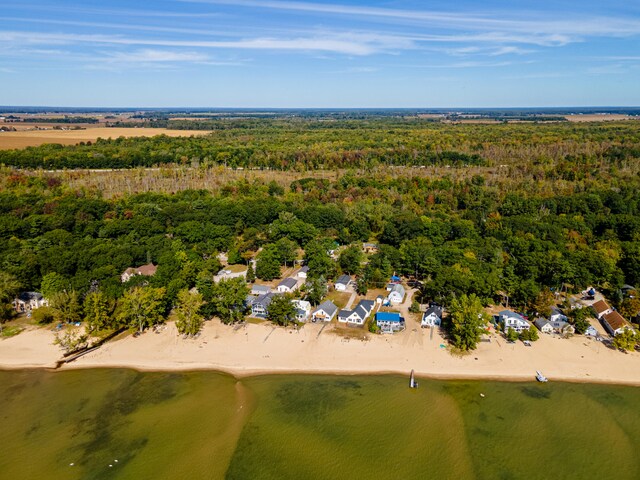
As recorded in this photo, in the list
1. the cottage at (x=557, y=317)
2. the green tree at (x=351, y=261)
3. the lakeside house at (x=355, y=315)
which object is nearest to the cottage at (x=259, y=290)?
the lakeside house at (x=355, y=315)

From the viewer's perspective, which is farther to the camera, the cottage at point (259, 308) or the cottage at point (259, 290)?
the cottage at point (259, 290)

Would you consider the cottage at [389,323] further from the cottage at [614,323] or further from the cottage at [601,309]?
the cottage at [601,309]

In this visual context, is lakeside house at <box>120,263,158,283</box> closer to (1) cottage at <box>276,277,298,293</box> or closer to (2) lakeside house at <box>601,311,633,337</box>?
(1) cottage at <box>276,277,298,293</box>

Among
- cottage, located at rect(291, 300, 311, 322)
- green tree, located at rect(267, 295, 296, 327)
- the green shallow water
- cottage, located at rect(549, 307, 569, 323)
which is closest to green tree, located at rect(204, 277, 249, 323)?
green tree, located at rect(267, 295, 296, 327)

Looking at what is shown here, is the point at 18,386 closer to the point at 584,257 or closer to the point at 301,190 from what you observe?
the point at 584,257

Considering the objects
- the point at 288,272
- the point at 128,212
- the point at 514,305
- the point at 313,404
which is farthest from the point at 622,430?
the point at 128,212

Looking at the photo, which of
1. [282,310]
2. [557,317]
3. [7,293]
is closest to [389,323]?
[282,310]

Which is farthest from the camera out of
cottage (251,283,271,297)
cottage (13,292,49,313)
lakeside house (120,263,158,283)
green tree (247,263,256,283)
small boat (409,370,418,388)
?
green tree (247,263,256,283)
